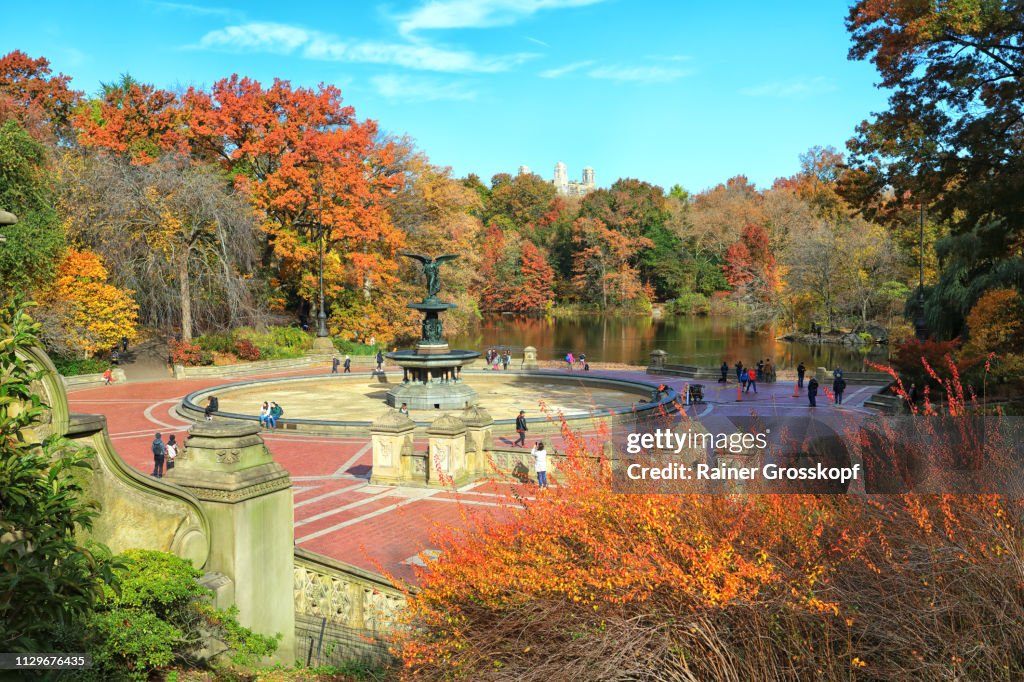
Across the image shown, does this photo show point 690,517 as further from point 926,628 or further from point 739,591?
point 926,628

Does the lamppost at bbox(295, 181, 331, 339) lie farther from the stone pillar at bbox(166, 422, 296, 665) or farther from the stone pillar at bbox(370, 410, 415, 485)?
the stone pillar at bbox(166, 422, 296, 665)

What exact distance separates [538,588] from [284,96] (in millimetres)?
47076

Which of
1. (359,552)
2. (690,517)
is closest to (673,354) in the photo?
(359,552)

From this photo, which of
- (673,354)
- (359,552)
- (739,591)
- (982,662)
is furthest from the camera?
(673,354)

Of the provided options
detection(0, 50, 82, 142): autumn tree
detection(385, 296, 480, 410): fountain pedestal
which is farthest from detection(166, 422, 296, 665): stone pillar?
detection(0, 50, 82, 142): autumn tree

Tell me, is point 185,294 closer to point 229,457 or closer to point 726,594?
point 229,457

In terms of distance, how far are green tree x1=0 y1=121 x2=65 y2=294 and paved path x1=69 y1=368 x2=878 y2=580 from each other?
5549 mm

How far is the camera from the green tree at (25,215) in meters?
29.2

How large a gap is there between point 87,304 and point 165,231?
5.85 metres

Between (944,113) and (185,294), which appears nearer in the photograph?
(944,113)

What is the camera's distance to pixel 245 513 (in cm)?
729

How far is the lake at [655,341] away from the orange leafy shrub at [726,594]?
4310cm

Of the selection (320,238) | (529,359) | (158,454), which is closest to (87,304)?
(320,238)

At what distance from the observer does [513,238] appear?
96750mm
